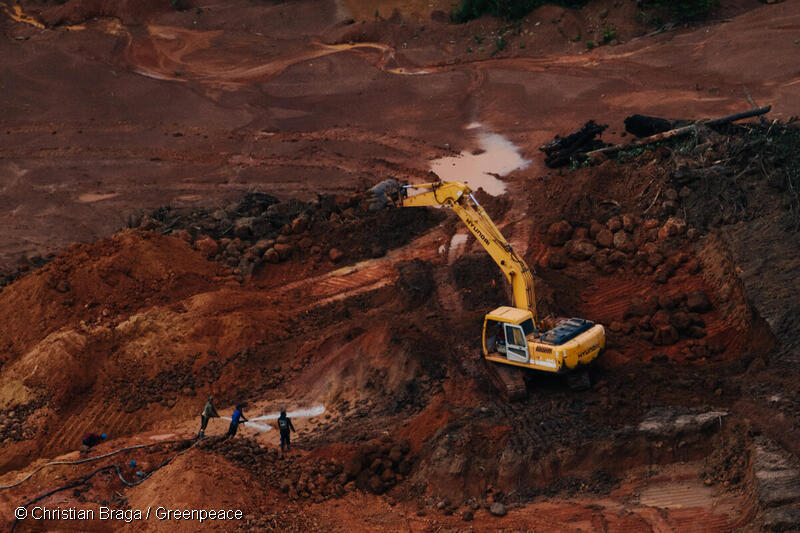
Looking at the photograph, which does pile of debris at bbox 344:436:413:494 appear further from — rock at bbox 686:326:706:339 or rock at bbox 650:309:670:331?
rock at bbox 686:326:706:339

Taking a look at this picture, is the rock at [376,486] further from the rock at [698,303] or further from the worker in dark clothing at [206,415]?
the rock at [698,303]

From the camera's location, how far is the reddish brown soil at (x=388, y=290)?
46.9 ft

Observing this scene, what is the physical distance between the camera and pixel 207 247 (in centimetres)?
2412

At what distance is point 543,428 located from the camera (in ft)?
48.6

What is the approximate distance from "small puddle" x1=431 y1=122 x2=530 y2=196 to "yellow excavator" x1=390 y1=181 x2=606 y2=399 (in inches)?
393

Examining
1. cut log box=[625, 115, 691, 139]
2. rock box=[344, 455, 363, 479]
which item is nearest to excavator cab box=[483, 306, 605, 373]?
rock box=[344, 455, 363, 479]

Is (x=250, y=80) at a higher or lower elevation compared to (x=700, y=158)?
lower

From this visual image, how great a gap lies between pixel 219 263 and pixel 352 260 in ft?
12.6

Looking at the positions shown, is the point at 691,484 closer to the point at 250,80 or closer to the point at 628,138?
the point at 628,138

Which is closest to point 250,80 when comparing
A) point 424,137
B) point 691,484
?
point 424,137

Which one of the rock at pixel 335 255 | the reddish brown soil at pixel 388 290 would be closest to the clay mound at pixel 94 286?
the reddish brown soil at pixel 388 290

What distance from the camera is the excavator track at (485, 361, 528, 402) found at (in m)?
16.0

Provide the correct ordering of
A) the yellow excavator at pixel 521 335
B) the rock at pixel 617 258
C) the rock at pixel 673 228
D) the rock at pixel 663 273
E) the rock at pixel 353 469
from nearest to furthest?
the rock at pixel 353 469 → the yellow excavator at pixel 521 335 → the rock at pixel 663 273 → the rock at pixel 673 228 → the rock at pixel 617 258

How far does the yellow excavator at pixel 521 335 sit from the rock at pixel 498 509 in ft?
9.10
